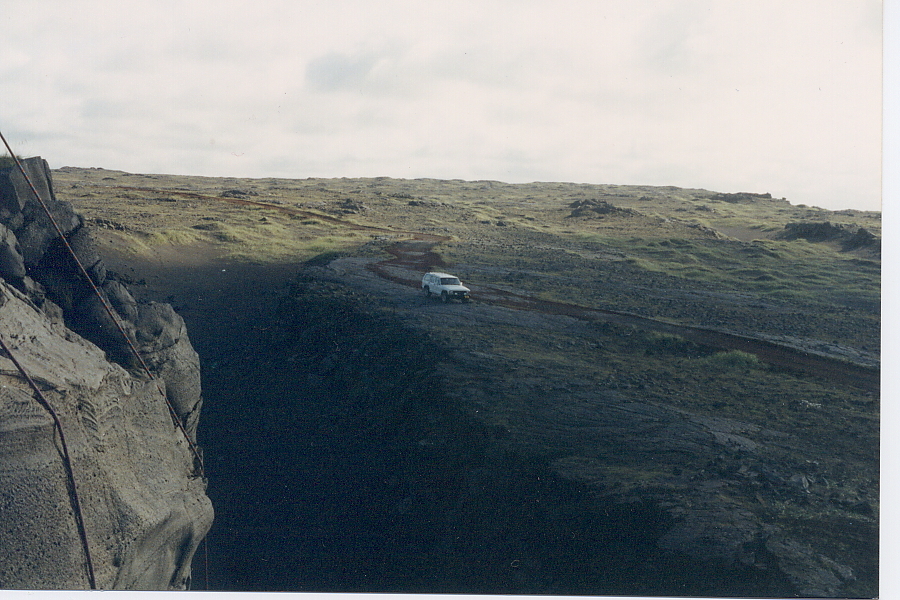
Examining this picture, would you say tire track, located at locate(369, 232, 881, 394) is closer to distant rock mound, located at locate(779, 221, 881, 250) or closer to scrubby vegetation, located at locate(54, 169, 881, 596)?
scrubby vegetation, located at locate(54, 169, 881, 596)

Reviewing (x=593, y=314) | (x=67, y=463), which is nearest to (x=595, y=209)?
(x=593, y=314)

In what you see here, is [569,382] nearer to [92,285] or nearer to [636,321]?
[636,321]

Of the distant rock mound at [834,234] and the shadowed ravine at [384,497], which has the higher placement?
the distant rock mound at [834,234]

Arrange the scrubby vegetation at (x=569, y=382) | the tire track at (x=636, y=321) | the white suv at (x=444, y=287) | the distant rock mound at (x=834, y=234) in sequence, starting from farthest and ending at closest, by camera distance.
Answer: the white suv at (x=444, y=287) → the distant rock mound at (x=834, y=234) → the tire track at (x=636, y=321) → the scrubby vegetation at (x=569, y=382)

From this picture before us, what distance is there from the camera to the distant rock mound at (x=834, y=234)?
1777 centimetres

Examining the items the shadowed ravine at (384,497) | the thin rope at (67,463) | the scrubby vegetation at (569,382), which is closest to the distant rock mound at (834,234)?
the scrubby vegetation at (569,382)

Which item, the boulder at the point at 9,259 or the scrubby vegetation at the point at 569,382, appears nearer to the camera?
the boulder at the point at 9,259

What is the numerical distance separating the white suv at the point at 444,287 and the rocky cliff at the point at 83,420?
9.00m

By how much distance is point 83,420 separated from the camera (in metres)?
7.30

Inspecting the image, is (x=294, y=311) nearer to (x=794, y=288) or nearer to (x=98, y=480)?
(x=98, y=480)

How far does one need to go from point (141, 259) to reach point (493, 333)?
14896mm

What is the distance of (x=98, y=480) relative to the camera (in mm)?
7238

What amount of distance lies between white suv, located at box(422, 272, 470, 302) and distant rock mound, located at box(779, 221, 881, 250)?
11.0 meters

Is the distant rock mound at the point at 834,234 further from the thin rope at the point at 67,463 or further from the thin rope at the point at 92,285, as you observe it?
the thin rope at the point at 67,463
